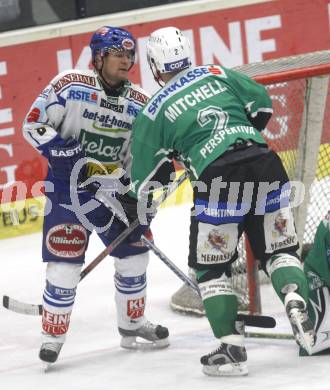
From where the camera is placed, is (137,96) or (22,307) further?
(22,307)

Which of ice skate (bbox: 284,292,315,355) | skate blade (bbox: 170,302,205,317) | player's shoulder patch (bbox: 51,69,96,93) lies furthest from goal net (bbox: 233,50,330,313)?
ice skate (bbox: 284,292,315,355)

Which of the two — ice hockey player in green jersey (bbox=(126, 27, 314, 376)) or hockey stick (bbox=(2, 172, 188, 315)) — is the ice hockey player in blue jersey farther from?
ice hockey player in green jersey (bbox=(126, 27, 314, 376))

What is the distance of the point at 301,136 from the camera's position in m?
5.39

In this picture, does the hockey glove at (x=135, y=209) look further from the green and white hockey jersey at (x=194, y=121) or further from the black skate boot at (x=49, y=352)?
the black skate boot at (x=49, y=352)

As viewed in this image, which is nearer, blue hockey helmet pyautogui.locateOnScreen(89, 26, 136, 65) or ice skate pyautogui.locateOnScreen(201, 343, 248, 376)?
ice skate pyautogui.locateOnScreen(201, 343, 248, 376)

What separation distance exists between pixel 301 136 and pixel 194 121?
1355mm

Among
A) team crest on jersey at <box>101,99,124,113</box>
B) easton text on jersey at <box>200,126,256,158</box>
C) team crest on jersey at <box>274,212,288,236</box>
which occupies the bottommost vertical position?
team crest on jersey at <box>274,212,288,236</box>

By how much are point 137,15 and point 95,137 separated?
8.20 feet

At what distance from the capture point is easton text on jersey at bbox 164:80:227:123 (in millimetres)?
4137

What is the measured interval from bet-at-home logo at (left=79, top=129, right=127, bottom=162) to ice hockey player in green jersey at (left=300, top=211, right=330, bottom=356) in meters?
0.80

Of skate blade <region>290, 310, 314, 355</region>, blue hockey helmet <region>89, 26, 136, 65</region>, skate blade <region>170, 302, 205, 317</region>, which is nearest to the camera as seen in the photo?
skate blade <region>290, 310, 314, 355</region>

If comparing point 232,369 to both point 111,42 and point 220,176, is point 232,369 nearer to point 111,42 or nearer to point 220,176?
point 220,176

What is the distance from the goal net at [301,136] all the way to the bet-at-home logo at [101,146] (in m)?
0.67

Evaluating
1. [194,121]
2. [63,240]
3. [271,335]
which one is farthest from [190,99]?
[271,335]
